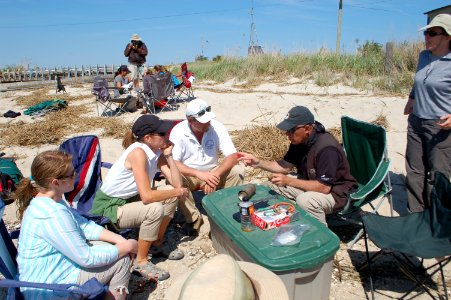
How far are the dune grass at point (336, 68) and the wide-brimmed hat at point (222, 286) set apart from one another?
8.94 metres

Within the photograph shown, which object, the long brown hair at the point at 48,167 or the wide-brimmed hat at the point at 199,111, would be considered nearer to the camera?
the long brown hair at the point at 48,167

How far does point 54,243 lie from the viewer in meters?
2.05

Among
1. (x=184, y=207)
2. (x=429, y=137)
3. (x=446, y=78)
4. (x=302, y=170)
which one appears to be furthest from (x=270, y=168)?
(x=446, y=78)

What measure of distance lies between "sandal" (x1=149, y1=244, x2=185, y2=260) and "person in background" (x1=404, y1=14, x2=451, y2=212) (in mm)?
2375

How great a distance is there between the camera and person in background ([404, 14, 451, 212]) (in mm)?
3170

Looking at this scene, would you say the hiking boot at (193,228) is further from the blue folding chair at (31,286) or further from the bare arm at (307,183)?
the blue folding chair at (31,286)

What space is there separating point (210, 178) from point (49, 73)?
82.4 ft

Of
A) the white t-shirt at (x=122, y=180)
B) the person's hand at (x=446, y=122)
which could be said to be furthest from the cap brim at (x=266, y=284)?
the person's hand at (x=446, y=122)

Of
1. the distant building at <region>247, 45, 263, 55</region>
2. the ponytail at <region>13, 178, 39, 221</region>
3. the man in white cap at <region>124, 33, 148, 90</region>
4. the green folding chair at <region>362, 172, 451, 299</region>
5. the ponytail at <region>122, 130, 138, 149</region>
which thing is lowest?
the green folding chair at <region>362, 172, 451, 299</region>

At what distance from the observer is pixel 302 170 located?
353 centimetres

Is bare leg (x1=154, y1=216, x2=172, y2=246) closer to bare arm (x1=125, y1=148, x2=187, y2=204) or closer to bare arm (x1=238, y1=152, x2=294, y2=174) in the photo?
bare arm (x1=125, y1=148, x2=187, y2=204)

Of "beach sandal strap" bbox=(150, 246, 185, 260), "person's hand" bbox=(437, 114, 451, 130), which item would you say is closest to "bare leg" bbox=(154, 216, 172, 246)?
"beach sandal strap" bbox=(150, 246, 185, 260)

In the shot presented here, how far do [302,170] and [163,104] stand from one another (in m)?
6.94

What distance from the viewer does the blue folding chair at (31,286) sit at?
6.07ft
